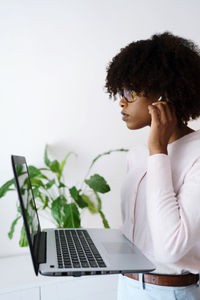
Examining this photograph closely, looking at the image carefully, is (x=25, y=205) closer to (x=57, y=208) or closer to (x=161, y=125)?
(x=161, y=125)

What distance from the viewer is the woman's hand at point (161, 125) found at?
0.77m

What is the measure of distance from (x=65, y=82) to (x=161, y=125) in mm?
1394

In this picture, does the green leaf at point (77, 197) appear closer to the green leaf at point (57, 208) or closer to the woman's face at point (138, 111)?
the green leaf at point (57, 208)

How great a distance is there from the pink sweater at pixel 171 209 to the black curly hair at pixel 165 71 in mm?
106

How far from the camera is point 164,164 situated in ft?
2.42

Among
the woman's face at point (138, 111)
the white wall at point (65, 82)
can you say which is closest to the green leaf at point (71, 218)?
the white wall at point (65, 82)

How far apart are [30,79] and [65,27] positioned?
1.44ft

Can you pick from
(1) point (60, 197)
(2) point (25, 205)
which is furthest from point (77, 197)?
(2) point (25, 205)

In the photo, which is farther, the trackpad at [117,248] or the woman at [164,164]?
the trackpad at [117,248]

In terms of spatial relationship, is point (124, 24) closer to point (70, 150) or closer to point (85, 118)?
point (85, 118)

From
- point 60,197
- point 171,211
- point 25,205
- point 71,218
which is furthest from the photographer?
point 60,197

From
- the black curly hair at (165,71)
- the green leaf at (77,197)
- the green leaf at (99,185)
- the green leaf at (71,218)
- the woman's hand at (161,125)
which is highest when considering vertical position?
the black curly hair at (165,71)

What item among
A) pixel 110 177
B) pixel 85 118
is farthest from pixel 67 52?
pixel 110 177

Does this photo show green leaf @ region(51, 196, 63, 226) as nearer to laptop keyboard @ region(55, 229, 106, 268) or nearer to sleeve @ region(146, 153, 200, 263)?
laptop keyboard @ region(55, 229, 106, 268)
